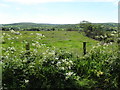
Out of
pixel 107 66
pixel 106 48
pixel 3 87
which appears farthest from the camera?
pixel 106 48

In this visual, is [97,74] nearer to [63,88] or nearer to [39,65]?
[63,88]

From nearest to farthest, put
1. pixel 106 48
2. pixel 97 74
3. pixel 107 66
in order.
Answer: pixel 97 74
pixel 107 66
pixel 106 48

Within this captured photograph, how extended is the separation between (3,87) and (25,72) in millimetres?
659

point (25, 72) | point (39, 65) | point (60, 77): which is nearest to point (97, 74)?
point (60, 77)

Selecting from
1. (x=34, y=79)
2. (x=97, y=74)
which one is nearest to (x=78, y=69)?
(x=97, y=74)

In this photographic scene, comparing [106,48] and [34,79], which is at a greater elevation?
[106,48]

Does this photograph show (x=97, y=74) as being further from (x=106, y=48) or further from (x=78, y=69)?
(x=106, y=48)

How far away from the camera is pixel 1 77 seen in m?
4.80

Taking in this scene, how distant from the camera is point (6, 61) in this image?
17.0 feet

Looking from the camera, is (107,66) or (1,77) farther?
(107,66)

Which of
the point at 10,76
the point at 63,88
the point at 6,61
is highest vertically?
the point at 6,61

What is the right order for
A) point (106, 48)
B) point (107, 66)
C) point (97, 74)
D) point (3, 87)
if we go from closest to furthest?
point (3, 87) < point (97, 74) < point (107, 66) < point (106, 48)

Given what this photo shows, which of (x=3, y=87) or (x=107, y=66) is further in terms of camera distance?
(x=107, y=66)

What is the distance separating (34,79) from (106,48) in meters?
3.30
